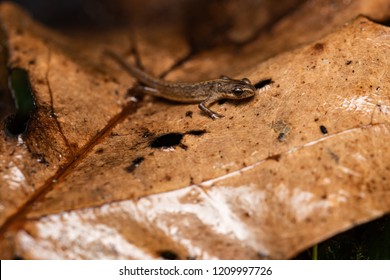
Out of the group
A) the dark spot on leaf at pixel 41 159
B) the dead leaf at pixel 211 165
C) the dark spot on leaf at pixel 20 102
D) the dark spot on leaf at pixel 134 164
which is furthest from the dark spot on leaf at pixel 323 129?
the dark spot on leaf at pixel 20 102

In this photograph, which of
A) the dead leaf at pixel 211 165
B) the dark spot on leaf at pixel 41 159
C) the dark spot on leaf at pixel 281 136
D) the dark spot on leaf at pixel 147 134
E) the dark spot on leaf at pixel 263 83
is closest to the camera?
the dead leaf at pixel 211 165

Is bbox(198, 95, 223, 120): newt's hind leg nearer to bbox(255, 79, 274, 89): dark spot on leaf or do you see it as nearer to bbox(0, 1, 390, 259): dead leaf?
bbox(0, 1, 390, 259): dead leaf

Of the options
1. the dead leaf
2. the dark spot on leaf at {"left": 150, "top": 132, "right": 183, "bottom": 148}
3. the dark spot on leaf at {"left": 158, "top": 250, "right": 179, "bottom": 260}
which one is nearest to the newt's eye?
the dead leaf

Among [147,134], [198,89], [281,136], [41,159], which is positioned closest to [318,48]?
[281,136]

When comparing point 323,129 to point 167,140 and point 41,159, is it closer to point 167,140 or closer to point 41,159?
point 167,140

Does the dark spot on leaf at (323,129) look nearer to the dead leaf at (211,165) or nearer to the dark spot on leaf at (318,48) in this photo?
the dead leaf at (211,165)
